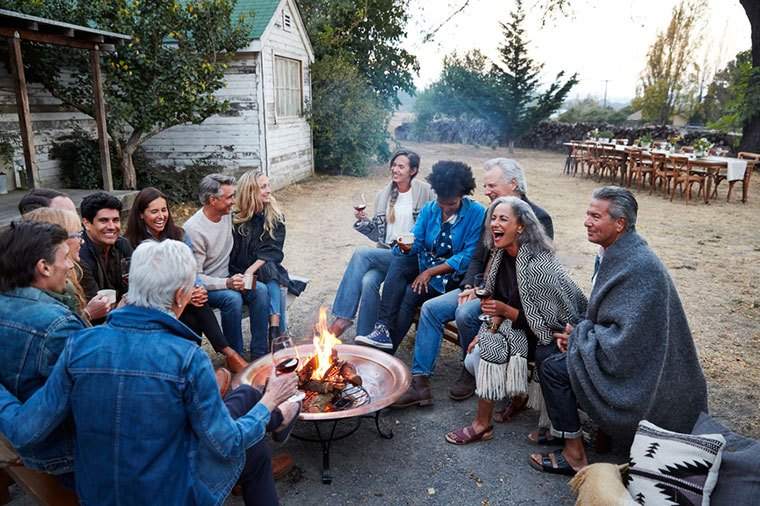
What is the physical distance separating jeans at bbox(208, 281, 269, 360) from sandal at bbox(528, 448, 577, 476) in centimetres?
211

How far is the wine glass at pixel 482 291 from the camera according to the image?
123 inches

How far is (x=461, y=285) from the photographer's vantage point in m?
3.99

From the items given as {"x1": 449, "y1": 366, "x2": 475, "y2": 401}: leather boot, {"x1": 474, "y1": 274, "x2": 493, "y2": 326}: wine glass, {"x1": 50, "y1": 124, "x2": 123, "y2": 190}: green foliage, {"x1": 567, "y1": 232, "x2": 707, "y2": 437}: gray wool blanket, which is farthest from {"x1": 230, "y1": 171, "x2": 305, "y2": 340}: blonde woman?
{"x1": 50, "y1": 124, "x2": 123, "y2": 190}: green foliage

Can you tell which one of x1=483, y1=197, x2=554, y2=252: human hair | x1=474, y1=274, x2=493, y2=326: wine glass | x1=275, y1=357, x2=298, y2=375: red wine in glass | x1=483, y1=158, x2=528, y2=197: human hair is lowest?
x1=275, y1=357, x2=298, y2=375: red wine in glass

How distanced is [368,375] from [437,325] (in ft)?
2.35

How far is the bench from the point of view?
6.63ft

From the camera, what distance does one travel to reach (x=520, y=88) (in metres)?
23.9

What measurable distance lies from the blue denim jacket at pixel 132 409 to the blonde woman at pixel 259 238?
8.01 ft

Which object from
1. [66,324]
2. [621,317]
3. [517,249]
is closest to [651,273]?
[621,317]

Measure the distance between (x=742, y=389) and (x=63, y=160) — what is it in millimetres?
10340

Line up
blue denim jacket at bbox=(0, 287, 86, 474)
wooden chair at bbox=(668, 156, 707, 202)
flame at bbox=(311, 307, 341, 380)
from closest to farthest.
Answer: blue denim jacket at bbox=(0, 287, 86, 474) < flame at bbox=(311, 307, 341, 380) < wooden chair at bbox=(668, 156, 707, 202)

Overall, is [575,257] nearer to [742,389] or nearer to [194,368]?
[742,389]

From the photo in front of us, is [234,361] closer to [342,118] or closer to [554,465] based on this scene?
[554,465]

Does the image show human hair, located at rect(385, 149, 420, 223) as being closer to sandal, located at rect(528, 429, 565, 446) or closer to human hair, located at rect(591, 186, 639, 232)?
human hair, located at rect(591, 186, 639, 232)
